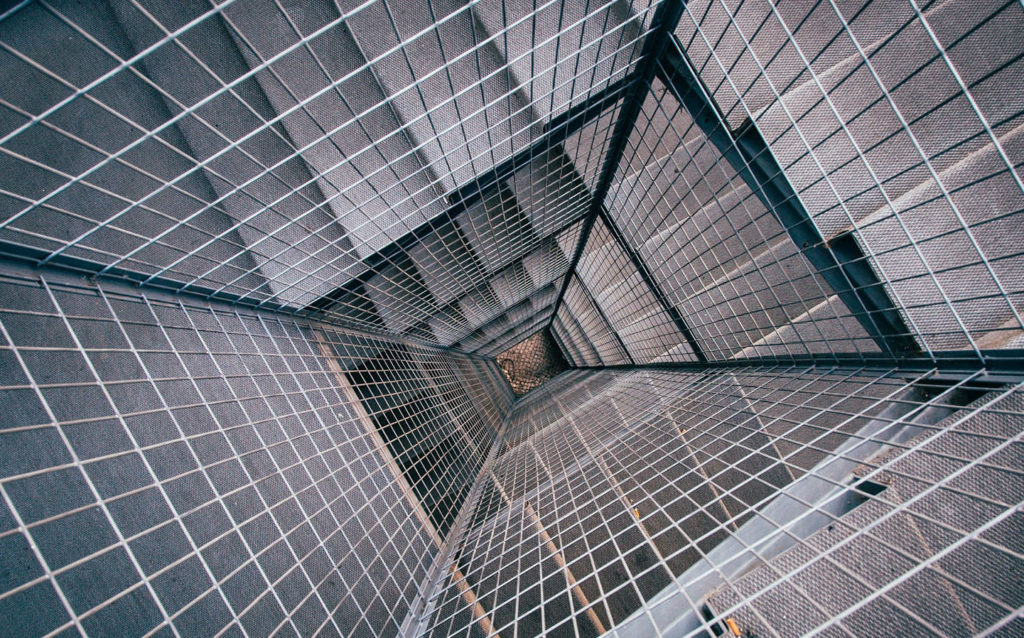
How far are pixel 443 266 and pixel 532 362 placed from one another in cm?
775

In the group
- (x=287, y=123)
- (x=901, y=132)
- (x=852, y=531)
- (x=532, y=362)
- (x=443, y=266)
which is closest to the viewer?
(x=852, y=531)

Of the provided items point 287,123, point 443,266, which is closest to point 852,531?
point 443,266

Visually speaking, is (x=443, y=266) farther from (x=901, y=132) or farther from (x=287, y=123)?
(x=901, y=132)

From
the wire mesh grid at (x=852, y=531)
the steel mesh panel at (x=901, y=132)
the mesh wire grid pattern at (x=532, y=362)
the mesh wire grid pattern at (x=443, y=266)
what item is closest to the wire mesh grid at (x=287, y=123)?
the mesh wire grid pattern at (x=443, y=266)

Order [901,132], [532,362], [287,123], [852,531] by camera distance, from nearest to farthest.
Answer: [852,531] → [901,132] → [287,123] → [532,362]

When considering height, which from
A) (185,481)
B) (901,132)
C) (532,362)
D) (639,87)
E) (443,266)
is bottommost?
(532,362)

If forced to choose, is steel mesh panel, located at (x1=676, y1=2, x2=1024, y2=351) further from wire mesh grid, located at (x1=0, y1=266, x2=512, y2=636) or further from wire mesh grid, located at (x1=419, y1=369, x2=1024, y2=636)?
wire mesh grid, located at (x1=0, y1=266, x2=512, y2=636)

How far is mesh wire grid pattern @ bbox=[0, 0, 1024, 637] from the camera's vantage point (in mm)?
932

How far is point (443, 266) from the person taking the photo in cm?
225

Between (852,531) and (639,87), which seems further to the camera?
(639,87)

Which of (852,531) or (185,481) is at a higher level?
(185,481)

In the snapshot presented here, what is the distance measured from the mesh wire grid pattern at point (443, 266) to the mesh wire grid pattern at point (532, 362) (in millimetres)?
7083

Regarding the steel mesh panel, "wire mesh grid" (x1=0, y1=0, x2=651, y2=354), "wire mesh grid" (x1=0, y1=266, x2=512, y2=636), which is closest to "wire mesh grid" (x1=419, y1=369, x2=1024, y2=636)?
the steel mesh panel

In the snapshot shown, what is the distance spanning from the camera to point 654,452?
1.61 meters
